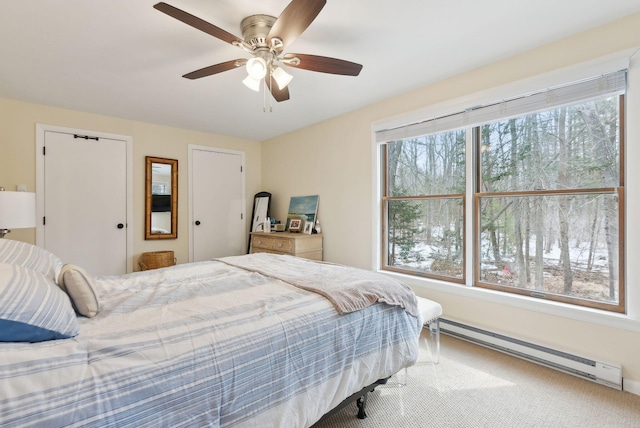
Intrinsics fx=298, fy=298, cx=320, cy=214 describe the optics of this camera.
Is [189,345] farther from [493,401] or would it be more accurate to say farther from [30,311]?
[493,401]

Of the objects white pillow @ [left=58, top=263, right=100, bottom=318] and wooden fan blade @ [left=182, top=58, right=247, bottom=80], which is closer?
white pillow @ [left=58, top=263, right=100, bottom=318]

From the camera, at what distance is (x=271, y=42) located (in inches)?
72.1

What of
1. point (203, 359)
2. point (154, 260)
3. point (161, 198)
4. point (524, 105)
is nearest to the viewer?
point (203, 359)

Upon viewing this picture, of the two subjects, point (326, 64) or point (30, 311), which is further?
point (326, 64)

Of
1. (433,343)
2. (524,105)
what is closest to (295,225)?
(433,343)

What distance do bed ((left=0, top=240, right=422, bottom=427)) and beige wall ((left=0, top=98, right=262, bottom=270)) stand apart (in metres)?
2.48

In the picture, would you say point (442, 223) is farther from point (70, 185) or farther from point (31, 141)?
point (31, 141)

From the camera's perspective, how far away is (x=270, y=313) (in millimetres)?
1322

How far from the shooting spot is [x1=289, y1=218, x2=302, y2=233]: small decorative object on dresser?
427 cm

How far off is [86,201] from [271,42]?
3.34 metres

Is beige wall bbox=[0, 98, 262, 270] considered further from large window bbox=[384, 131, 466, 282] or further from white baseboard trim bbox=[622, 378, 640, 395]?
white baseboard trim bbox=[622, 378, 640, 395]

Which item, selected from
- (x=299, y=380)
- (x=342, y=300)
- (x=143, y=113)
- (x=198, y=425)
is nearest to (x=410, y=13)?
(x=342, y=300)

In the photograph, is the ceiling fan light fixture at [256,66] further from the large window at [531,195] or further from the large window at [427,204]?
the large window at [427,204]

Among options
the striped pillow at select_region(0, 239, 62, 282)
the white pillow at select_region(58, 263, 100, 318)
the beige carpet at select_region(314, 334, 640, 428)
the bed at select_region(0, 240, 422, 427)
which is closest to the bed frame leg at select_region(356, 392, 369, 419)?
the beige carpet at select_region(314, 334, 640, 428)
